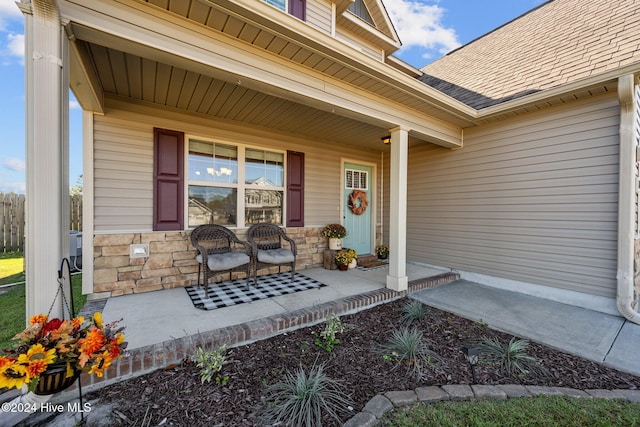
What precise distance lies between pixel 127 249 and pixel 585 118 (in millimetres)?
6233

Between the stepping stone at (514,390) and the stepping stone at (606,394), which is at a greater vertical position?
the stepping stone at (514,390)

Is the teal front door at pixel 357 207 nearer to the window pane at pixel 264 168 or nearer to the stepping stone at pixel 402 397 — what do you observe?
the window pane at pixel 264 168

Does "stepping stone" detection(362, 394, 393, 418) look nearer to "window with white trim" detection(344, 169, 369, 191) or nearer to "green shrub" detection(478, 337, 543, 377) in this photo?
"green shrub" detection(478, 337, 543, 377)

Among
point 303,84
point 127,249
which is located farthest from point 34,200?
point 303,84

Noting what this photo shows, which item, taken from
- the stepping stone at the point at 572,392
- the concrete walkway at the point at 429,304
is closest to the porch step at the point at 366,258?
the concrete walkway at the point at 429,304

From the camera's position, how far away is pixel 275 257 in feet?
12.7

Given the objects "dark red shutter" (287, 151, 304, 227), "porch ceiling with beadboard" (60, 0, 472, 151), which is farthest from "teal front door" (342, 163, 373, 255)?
"porch ceiling with beadboard" (60, 0, 472, 151)

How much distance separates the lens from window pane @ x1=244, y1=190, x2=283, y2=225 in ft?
14.5

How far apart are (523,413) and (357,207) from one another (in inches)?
174

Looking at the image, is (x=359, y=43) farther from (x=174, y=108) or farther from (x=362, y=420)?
(x=362, y=420)

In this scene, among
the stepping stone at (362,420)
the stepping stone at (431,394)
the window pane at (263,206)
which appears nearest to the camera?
the stepping stone at (362,420)

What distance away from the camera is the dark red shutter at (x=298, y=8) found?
4.11m

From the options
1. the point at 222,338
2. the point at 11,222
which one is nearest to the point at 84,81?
the point at 222,338

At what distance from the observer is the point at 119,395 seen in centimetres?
174
